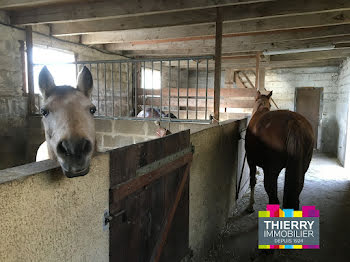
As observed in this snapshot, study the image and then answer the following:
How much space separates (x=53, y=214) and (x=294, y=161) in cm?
261

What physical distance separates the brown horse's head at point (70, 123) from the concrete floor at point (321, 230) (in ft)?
7.82

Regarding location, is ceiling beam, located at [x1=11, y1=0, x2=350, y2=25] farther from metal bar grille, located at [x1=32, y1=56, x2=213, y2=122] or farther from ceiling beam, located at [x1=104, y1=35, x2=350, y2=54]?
ceiling beam, located at [x1=104, y1=35, x2=350, y2=54]

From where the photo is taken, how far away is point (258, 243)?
293cm

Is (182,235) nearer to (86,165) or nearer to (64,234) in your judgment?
(64,234)

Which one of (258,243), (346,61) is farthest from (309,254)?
(346,61)

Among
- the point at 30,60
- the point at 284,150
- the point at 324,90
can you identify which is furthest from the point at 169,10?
the point at 324,90

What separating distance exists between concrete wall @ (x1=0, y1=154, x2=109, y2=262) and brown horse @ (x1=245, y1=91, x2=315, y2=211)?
230cm

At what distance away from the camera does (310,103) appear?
9742 mm

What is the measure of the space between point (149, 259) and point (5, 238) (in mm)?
1155

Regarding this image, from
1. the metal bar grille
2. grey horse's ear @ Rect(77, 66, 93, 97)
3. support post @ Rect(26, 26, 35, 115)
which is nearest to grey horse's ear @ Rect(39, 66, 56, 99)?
grey horse's ear @ Rect(77, 66, 93, 97)

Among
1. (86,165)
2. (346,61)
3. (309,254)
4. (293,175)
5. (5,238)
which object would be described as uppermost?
(346,61)

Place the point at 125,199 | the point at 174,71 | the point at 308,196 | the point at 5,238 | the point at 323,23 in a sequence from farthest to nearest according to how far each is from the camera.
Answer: the point at 174,71
the point at 308,196
the point at 323,23
the point at 125,199
the point at 5,238

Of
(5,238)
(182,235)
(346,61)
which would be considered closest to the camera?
(5,238)

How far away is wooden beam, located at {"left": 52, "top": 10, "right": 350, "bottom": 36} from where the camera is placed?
4.14m
